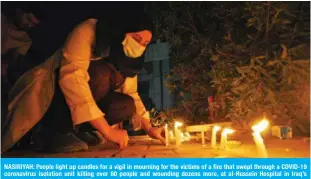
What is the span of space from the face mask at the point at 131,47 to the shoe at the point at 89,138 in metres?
1.01

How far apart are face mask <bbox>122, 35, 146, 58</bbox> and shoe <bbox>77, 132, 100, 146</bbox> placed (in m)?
1.01

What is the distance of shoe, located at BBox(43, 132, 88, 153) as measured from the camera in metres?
2.42

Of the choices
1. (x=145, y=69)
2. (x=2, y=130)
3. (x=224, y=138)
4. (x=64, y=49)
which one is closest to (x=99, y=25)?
(x=64, y=49)

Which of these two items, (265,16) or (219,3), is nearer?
(265,16)

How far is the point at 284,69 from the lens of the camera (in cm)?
284

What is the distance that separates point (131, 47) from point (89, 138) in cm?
112

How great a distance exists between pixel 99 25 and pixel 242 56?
5.19 feet

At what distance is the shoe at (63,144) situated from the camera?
2.42 m

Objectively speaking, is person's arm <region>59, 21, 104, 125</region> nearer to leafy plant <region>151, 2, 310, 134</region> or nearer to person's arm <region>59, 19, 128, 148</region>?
person's arm <region>59, 19, 128, 148</region>

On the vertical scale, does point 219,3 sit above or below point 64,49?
above

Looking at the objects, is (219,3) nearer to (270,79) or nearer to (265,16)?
(265,16)

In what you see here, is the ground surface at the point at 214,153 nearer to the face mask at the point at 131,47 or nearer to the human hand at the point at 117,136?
the human hand at the point at 117,136
